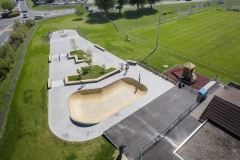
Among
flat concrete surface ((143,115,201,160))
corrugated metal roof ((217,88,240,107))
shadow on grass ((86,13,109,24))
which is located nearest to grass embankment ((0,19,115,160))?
flat concrete surface ((143,115,201,160))

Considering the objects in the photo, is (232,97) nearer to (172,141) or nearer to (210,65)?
(172,141)

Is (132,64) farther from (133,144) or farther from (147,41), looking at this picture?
(133,144)

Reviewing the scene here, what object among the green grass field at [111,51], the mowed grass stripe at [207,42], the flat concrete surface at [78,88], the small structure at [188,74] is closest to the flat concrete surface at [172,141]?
the green grass field at [111,51]

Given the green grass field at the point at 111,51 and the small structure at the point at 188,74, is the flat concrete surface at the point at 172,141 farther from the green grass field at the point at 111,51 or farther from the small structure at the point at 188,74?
the small structure at the point at 188,74

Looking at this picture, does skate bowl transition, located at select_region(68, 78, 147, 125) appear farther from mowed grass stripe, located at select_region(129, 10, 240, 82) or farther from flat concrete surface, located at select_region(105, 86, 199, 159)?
mowed grass stripe, located at select_region(129, 10, 240, 82)

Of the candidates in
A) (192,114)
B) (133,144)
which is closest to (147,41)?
(192,114)

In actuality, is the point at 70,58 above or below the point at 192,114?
above

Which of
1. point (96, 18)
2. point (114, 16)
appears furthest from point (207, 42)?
point (96, 18)
